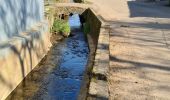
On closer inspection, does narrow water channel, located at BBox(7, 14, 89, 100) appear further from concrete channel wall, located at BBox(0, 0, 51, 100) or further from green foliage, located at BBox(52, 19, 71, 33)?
green foliage, located at BBox(52, 19, 71, 33)

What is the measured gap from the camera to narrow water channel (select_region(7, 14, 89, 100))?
10.1 m

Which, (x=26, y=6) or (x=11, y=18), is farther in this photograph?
(x=26, y=6)

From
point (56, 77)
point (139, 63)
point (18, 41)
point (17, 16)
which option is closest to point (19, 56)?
point (18, 41)

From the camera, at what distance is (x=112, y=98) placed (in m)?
7.25

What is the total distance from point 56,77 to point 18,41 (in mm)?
2171

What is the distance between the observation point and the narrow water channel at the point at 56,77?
10078mm

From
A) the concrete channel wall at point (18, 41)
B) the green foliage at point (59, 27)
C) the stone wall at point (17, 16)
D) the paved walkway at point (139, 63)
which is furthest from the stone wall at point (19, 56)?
the green foliage at point (59, 27)

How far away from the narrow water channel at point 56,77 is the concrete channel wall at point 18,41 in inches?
10.3

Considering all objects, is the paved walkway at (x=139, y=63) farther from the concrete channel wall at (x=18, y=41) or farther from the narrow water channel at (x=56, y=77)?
the concrete channel wall at (x=18, y=41)

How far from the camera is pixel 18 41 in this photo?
34.0 ft

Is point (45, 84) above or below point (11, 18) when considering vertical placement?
below

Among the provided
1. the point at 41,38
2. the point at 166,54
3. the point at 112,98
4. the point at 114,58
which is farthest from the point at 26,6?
the point at 112,98

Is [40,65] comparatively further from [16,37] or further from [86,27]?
[86,27]

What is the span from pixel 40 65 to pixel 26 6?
217cm
